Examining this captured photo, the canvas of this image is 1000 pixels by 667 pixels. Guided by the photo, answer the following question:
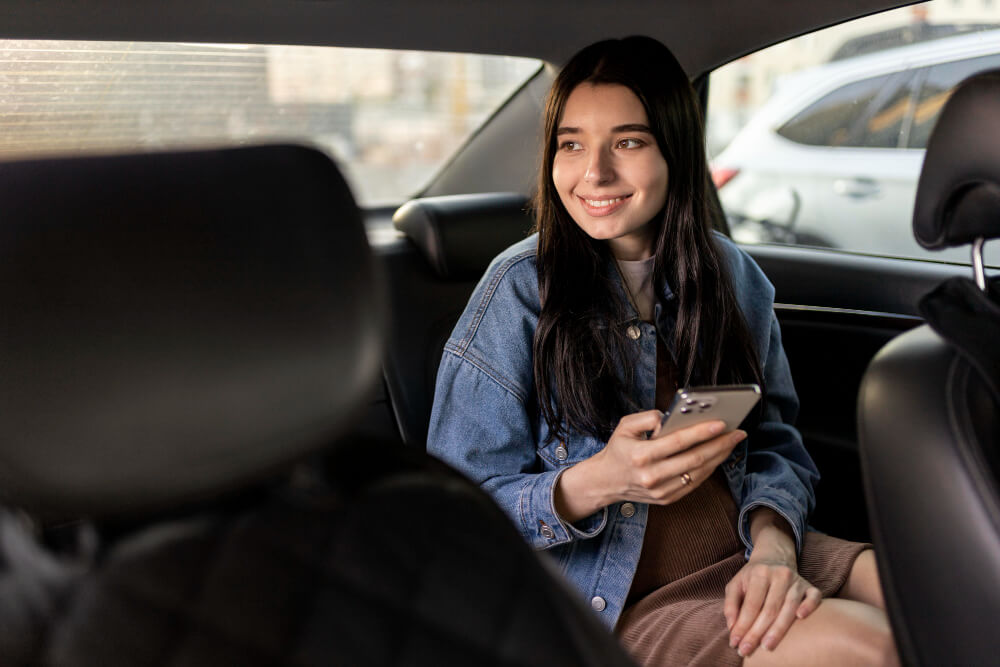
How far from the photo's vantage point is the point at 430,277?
6.57 ft

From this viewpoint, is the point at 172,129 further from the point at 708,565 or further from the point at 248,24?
the point at 708,565

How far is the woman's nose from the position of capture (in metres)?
1.51

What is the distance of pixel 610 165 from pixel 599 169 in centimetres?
3

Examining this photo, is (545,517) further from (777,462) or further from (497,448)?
(777,462)

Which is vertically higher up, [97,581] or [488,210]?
[97,581]

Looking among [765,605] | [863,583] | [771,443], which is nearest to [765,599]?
[765,605]

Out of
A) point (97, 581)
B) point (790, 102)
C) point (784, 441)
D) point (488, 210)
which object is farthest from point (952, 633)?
point (790, 102)

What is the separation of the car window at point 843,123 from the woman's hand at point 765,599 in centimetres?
110

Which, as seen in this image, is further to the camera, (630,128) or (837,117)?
(837,117)

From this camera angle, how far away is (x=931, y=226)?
109 cm

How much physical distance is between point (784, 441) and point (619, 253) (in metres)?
0.43

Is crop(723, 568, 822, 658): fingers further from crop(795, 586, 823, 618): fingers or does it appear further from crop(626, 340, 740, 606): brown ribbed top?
crop(626, 340, 740, 606): brown ribbed top

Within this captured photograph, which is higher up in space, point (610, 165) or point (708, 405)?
point (610, 165)

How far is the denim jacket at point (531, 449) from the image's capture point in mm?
1406
